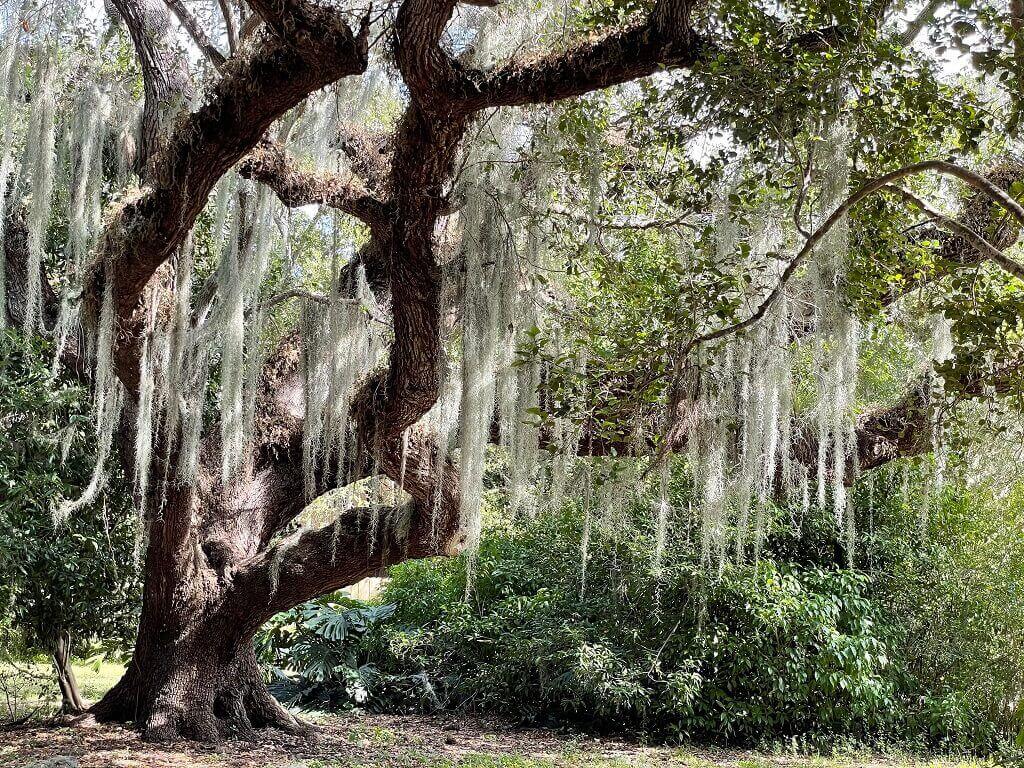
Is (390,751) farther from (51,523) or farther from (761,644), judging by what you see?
(761,644)

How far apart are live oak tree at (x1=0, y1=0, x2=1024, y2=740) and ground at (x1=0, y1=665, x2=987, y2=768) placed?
0.94 feet

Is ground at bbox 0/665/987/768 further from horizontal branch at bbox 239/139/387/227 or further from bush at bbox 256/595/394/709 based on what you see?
horizontal branch at bbox 239/139/387/227

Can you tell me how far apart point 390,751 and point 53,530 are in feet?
7.13

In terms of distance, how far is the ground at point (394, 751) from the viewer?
4.56 m

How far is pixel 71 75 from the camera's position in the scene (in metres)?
4.59

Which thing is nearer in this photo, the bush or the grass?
the grass

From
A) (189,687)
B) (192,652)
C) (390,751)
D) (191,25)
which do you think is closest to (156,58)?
(191,25)

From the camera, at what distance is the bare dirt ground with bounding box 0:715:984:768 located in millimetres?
4555

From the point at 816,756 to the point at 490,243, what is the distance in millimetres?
3912

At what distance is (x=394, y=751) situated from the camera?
539 centimetres

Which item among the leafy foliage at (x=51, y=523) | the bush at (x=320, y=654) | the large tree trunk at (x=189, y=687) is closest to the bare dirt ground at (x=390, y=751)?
the large tree trunk at (x=189, y=687)

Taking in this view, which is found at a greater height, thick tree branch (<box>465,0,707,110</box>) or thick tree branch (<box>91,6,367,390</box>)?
thick tree branch (<box>465,0,707,110</box>)

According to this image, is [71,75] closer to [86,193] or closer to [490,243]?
[86,193]

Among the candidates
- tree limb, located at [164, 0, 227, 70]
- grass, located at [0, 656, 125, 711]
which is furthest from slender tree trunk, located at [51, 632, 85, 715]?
tree limb, located at [164, 0, 227, 70]
